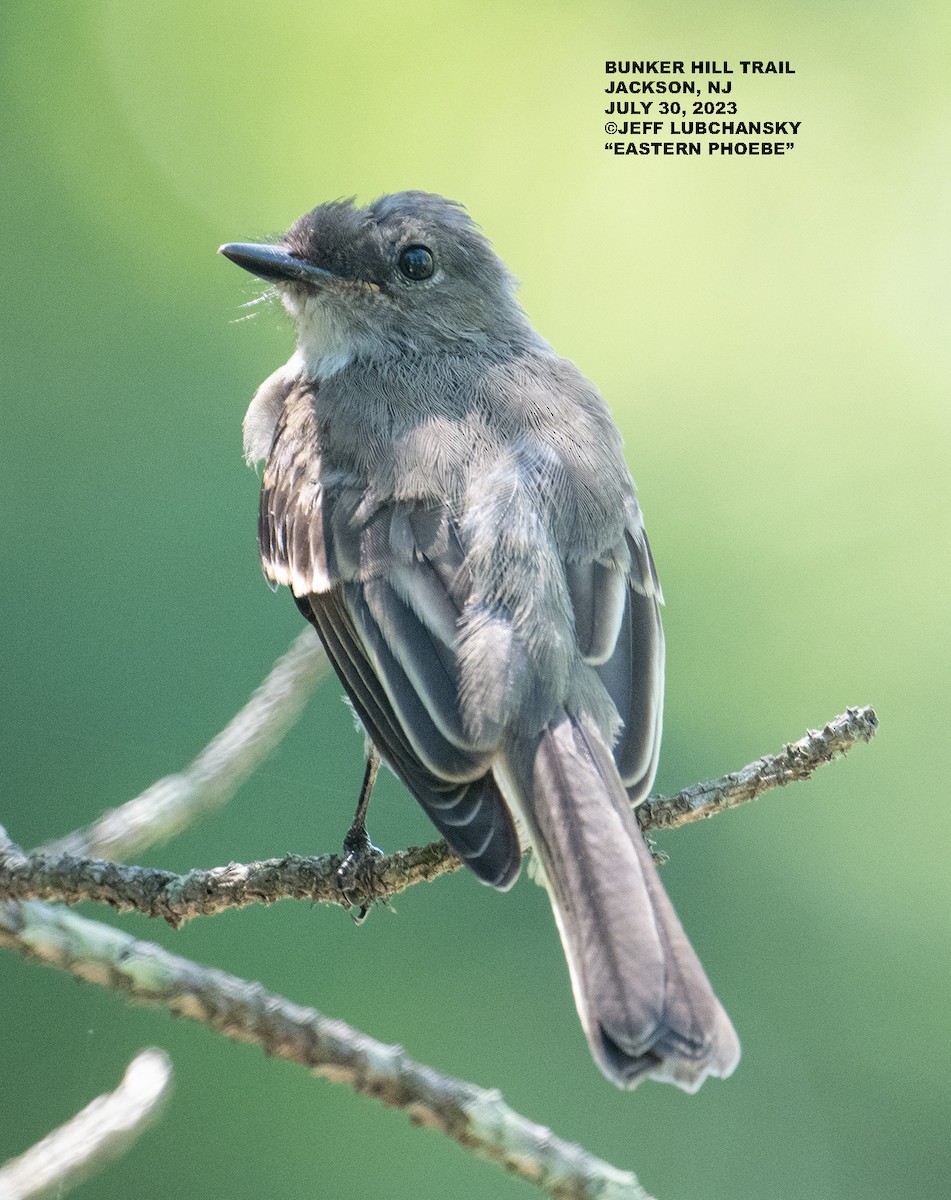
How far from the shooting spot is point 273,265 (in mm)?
3014

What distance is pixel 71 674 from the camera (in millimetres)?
3500

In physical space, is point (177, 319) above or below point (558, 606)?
above

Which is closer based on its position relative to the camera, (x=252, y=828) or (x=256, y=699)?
(x=256, y=699)

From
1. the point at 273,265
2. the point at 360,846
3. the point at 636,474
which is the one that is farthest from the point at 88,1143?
the point at 636,474

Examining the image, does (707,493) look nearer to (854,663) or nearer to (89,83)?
(854,663)

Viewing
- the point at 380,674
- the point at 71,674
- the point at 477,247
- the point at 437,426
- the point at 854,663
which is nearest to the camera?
the point at 380,674

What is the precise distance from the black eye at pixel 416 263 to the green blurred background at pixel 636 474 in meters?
A: 0.44

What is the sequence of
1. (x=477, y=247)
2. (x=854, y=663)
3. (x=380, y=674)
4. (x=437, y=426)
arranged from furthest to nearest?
(x=854, y=663), (x=477, y=247), (x=437, y=426), (x=380, y=674)

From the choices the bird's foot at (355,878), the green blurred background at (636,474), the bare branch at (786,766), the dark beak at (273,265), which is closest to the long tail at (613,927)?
the bare branch at (786,766)

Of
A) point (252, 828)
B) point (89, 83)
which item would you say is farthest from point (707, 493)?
point (89, 83)

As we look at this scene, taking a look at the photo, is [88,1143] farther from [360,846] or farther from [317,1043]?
[360,846]

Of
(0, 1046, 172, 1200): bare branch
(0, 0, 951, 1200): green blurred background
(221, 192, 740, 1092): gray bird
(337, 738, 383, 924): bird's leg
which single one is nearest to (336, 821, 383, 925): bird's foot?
(337, 738, 383, 924): bird's leg

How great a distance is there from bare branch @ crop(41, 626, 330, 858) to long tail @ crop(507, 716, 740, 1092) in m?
0.48

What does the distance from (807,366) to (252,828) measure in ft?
6.85
